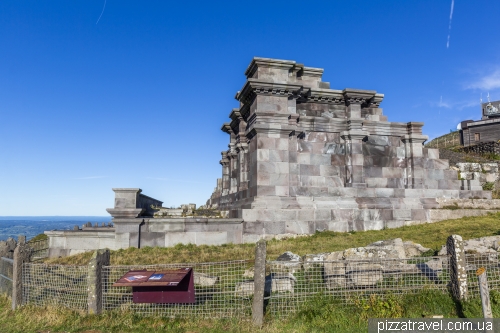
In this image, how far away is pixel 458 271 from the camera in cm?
717

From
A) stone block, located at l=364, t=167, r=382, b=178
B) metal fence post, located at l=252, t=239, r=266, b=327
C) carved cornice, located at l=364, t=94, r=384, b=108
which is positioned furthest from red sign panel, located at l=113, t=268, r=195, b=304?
carved cornice, located at l=364, t=94, r=384, b=108

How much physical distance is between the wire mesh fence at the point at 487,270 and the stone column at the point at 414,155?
11641 mm

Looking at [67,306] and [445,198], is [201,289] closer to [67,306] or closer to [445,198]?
[67,306]

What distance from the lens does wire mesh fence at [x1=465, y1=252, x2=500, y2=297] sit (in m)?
7.54

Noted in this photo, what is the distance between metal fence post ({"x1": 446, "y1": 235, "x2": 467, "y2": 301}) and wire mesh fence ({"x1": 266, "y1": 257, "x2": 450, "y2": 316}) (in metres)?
0.27

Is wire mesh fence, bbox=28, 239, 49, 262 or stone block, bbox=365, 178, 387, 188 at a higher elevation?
stone block, bbox=365, 178, 387, 188

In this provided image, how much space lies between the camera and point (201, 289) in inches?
319

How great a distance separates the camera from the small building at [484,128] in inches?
1868

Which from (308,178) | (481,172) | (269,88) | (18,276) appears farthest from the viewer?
(481,172)

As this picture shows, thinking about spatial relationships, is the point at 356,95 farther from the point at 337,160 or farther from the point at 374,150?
the point at 337,160

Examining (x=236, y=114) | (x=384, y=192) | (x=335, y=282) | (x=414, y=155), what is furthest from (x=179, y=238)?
(x=414, y=155)

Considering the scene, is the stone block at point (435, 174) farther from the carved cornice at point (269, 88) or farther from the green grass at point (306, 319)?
the green grass at point (306, 319)

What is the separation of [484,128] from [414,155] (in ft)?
120

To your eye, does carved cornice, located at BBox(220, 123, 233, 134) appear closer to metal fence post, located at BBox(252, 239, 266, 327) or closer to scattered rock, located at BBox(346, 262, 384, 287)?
scattered rock, located at BBox(346, 262, 384, 287)
